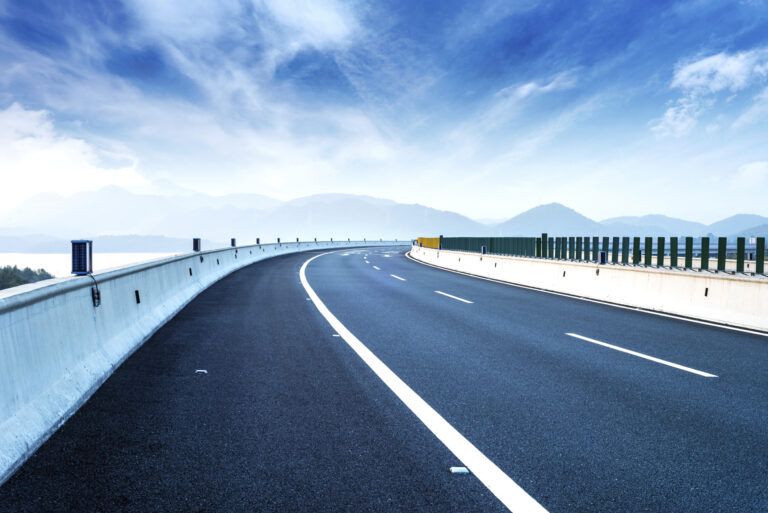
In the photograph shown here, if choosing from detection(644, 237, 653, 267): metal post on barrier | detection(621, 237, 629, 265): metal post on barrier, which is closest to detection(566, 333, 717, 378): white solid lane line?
detection(644, 237, 653, 267): metal post on barrier

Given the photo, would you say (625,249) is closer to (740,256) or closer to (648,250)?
(648,250)

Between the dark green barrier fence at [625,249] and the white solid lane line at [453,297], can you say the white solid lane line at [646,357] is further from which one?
the dark green barrier fence at [625,249]

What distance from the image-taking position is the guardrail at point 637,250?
16453 mm

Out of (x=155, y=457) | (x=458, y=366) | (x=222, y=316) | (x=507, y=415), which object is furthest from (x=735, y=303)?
(x=155, y=457)

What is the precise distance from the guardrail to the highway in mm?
8951

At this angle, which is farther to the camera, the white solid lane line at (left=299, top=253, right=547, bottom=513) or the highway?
the highway

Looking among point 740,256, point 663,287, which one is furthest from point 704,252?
point 663,287

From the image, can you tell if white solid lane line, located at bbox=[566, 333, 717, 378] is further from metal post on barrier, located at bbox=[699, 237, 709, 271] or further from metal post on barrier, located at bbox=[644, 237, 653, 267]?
metal post on barrier, located at bbox=[644, 237, 653, 267]

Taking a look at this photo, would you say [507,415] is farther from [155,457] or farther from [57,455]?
[57,455]

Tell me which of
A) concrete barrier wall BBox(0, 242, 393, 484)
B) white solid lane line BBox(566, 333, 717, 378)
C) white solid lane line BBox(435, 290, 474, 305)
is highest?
concrete barrier wall BBox(0, 242, 393, 484)

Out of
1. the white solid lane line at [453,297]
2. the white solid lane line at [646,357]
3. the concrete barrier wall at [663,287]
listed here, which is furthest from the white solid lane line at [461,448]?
the concrete barrier wall at [663,287]

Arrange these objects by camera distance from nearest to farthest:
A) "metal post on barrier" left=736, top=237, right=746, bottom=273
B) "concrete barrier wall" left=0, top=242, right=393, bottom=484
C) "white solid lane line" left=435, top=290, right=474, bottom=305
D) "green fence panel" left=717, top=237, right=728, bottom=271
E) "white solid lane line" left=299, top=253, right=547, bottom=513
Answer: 1. "white solid lane line" left=299, top=253, right=547, bottom=513
2. "concrete barrier wall" left=0, top=242, right=393, bottom=484
3. "white solid lane line" left=435, top=290, right=474, bottom=305
4. "metal post on barrier" left=736, top=237, right=746, bottom=273
5. "green fence panel" left=717, top=237, right=728, bottom=271

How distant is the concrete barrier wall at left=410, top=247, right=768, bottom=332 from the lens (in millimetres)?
9984

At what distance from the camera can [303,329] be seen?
9133mm
